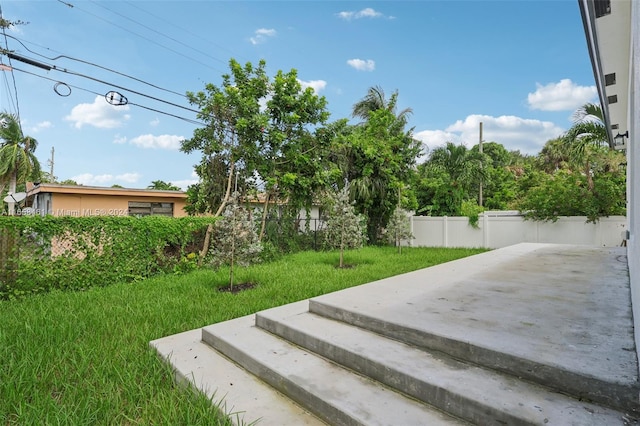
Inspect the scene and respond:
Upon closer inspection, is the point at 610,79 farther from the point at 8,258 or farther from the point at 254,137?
the point at 8,258

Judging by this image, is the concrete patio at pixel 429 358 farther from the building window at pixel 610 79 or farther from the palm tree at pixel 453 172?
the palm tree at pixel 453 172

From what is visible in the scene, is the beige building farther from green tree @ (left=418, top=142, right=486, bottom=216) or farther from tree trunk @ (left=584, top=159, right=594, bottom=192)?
tree trunk @ (left=584, top=159, right=594, bottom=192)

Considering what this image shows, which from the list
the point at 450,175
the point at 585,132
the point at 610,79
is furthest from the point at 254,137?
the point at 585,132

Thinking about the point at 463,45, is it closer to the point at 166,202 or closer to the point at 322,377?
the point at 322,377

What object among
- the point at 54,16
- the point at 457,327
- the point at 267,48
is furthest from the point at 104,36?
the point at 457,327

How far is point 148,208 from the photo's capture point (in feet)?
42.7

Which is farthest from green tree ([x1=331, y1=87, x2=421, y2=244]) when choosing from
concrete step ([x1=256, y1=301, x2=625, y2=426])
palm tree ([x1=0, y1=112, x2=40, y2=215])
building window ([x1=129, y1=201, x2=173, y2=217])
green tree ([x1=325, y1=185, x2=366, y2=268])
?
palm tree ([x1=0, y1=112, x2=40, y2=215])

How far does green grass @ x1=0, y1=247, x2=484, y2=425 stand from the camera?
208 centimetres

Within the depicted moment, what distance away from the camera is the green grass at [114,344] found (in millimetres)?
2076

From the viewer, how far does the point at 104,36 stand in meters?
8.06

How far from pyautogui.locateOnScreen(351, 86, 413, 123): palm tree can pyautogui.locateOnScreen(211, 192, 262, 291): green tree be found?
1136 centimetres

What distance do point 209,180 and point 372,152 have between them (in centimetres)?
614

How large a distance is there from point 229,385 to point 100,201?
12445mm

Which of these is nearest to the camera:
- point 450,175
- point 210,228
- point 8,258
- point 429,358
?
point 429,358
